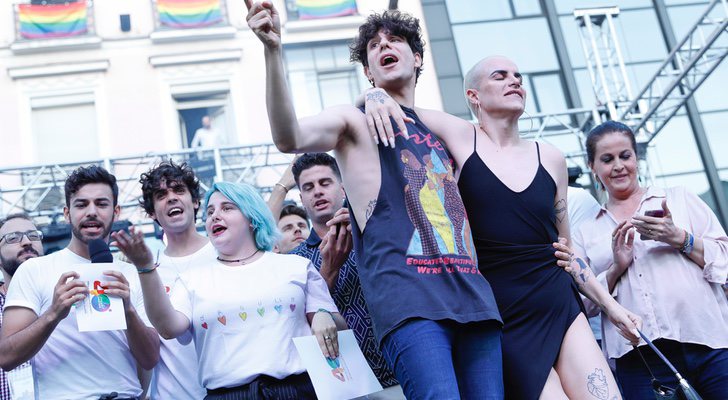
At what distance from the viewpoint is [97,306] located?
2738mm

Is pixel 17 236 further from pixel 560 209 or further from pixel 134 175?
pixel 134 175

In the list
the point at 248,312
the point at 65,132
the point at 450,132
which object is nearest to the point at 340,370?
the point at 248,312

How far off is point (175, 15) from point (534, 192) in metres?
10.6

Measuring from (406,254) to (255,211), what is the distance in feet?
3.69

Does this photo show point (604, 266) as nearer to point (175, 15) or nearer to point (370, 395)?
point (370, 395)

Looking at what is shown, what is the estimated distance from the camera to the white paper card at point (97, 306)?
2693 millimetres

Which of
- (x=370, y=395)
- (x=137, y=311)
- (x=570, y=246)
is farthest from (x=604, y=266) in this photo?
(x=137, y=311)

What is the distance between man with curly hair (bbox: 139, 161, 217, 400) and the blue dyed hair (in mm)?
241

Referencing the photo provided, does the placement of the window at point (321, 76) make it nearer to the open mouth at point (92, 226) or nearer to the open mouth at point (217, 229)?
the open mouth at point (92, 226)

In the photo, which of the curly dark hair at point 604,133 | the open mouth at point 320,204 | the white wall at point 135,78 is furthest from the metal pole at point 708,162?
the open mouth at point 320,204

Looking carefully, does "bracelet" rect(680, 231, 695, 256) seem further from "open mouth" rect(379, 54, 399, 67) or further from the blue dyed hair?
the blue dyed hair

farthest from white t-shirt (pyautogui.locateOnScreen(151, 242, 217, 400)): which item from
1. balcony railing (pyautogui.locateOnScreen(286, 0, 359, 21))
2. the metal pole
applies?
the metal pole

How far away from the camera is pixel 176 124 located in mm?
11789

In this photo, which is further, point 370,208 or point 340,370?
point 340,370
